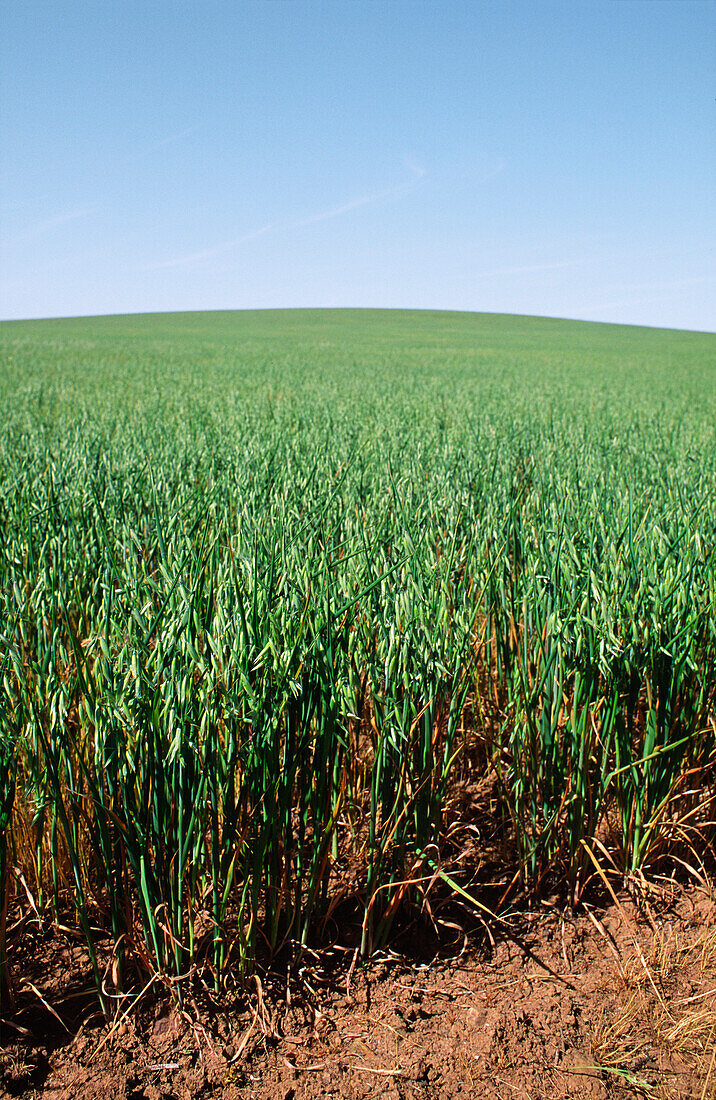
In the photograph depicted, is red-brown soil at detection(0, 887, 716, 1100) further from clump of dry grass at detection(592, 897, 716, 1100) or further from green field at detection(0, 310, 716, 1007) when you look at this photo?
green field at detection(0, 310, 716, 1007)

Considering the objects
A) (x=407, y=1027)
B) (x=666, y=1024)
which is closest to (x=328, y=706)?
(x=407, y=1027)

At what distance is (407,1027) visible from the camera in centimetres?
140

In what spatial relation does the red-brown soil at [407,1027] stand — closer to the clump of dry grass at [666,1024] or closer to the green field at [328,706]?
the clump of dry grass at [666,1024]

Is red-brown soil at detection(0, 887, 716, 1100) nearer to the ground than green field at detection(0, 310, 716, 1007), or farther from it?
nearer to the ground

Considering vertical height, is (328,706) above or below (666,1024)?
above

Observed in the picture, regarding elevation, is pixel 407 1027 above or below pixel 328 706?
below

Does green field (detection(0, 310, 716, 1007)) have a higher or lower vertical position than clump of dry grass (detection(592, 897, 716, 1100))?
higher

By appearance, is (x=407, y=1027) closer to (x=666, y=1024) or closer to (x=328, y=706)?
(x=666, y=1024)

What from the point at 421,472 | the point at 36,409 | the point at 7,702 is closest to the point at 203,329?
the point at 36,409

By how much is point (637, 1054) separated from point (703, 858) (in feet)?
2.27

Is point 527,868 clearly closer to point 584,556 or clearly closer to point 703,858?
point 703,858

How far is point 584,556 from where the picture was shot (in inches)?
83.0

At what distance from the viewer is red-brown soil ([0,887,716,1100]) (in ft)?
4.23

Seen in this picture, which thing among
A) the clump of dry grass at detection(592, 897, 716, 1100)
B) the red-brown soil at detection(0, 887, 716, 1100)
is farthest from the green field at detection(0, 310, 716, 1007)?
the clump of dry grass at detection(592, 897, 716, 1100)
